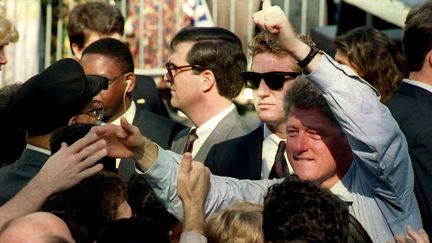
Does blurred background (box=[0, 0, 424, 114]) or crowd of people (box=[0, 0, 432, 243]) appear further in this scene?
blurred background (box=[0, 0, 424, 114])

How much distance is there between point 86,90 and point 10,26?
4.63 feet

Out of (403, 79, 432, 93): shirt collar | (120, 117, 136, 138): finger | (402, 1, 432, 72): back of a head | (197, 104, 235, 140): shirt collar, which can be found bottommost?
(197, 104, 235, 140): shirt collar

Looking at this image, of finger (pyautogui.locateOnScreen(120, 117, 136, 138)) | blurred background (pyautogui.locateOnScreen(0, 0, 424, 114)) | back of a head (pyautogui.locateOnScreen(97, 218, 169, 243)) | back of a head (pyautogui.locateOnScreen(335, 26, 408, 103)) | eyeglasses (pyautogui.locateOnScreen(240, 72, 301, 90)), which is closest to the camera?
back of a head (pyautogui.locateOnScreen(97, 218, 169, 243))

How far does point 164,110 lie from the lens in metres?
9.16

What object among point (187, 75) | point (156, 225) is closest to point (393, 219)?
point (156, 225)

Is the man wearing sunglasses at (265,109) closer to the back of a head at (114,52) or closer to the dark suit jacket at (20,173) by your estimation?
the dark suit jacket at (20,173)

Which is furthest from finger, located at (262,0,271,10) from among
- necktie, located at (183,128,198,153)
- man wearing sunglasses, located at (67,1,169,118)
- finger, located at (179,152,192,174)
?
man wearing sunglasses, located at (67,1,169,118)

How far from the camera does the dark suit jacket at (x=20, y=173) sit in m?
5.72

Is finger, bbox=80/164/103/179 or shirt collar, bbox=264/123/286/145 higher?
finger, bbox=80/164/103/179

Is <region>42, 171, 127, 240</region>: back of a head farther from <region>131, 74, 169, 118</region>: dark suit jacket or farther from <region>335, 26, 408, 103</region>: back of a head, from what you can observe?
<region>131, 74, 169, 118</region>: dark suit jacket

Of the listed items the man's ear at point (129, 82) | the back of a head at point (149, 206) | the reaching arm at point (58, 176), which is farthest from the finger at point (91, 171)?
the man's ear at point (129, 82)

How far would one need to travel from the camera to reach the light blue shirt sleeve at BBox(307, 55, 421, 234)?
4844 mm

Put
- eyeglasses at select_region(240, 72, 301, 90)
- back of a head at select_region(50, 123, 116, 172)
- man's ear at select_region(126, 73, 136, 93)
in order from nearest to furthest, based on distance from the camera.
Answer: back of a head at select_region(50, 123, 116, 172) → eyeglasses at select_region(240, 72, 301, 90) → man's ear at select_region(126, 73, 136, 93)

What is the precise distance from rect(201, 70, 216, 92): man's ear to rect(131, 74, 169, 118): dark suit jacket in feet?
5.15
